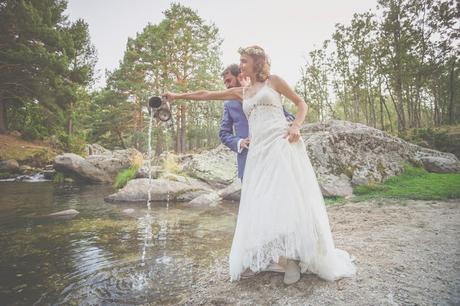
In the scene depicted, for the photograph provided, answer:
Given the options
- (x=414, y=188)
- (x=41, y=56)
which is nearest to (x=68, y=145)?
(x=41, y=56)

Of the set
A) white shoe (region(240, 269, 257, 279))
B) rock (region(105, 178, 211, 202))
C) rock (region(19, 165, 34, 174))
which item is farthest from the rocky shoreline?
rock (region(19, 165, 34, 174))

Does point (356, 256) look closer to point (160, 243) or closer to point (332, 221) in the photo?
point (332, 221)

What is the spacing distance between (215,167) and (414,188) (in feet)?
23.0

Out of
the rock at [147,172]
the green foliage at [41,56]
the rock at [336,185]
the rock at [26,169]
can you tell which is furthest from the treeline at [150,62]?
the rock at [336,185]

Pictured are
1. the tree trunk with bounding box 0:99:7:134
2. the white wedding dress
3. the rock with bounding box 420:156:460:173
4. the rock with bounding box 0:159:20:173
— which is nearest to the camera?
the white wedding dress

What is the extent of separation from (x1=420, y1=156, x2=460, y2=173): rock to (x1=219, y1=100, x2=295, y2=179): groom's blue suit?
362 inches

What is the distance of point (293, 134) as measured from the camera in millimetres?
3031

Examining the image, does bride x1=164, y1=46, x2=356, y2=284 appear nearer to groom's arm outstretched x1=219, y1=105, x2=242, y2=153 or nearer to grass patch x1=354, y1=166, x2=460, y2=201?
groom's arm outstretched x1=219, y1=105, x2=242, y2=153

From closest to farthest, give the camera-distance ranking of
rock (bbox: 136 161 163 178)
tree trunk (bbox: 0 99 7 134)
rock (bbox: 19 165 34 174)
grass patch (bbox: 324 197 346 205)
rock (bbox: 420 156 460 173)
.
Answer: grass patch (bbox: 324 197 346 205), rock (bbox: 420 156 460 173), rock (bbox: 136 161 163 178), rock (bbox: 19 165 34 174), tree trunk (bbox: 0 99 7 134)

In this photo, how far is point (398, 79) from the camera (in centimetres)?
2752

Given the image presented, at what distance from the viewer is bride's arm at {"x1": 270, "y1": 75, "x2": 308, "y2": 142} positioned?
3.05 meters

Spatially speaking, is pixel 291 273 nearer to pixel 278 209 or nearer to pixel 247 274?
pixel 247 274

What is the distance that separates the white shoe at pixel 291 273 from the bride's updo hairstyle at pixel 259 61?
1.95 m

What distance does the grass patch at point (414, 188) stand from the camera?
7032 millimetres
